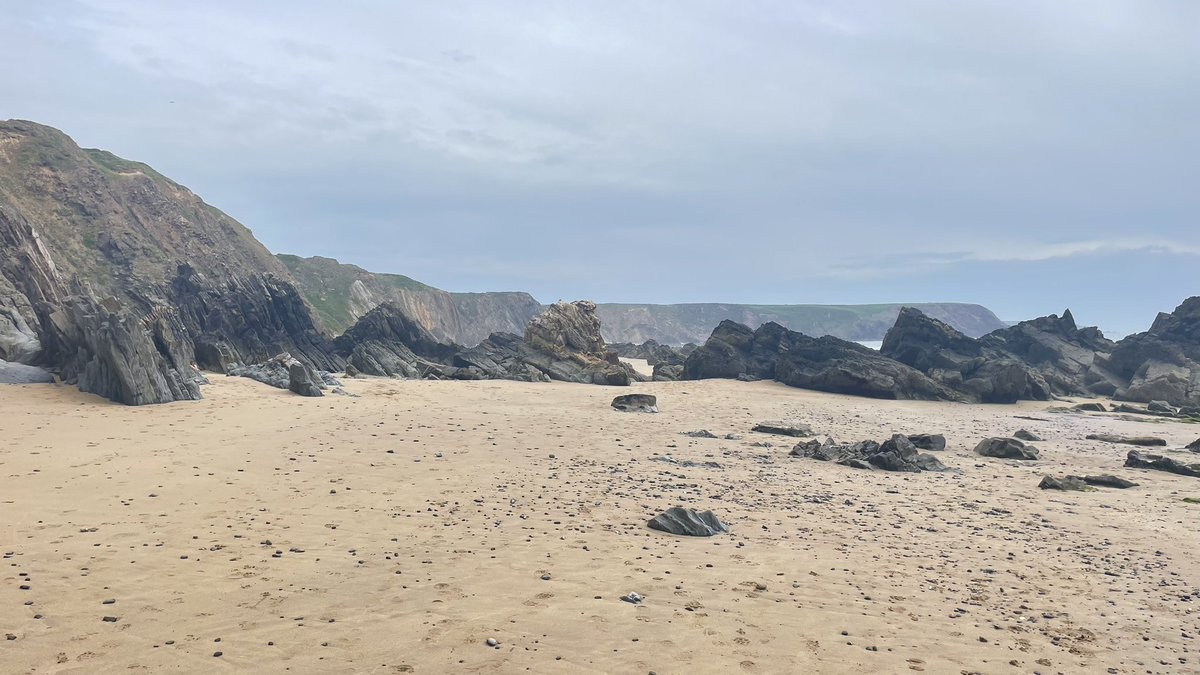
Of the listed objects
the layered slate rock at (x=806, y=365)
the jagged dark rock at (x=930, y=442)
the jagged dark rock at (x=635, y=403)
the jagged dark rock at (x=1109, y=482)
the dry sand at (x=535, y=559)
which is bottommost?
the dry sand at (x=535, y=559)

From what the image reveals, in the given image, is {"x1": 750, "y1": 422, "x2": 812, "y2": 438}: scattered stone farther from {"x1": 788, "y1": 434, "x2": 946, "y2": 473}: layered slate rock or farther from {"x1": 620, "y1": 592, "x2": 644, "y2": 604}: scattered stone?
{"x1": 620, "y1": 592, "x2": 644, "y2": 604}: scattered stone

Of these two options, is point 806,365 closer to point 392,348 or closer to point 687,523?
point 392,348

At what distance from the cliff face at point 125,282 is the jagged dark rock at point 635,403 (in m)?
15.8

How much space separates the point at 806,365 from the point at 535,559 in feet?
140

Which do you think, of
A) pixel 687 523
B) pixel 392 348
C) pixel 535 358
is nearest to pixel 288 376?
pixel 535 358

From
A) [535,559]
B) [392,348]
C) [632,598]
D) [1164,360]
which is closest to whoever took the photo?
[632,598]

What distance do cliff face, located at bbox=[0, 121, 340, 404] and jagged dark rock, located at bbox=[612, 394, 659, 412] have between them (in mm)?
15804

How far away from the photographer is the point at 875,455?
18.6m

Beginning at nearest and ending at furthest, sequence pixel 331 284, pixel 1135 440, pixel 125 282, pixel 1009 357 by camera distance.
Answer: pixel 1135 440 < pixel 1009 357 < pixel 125 282 < pixel 331 284

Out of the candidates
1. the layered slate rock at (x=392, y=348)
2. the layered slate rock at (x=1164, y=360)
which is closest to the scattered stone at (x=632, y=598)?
the layered slate rock at (x=392, y=348)

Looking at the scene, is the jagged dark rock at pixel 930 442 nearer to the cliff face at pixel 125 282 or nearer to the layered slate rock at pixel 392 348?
the cliff face at pixel 125 282

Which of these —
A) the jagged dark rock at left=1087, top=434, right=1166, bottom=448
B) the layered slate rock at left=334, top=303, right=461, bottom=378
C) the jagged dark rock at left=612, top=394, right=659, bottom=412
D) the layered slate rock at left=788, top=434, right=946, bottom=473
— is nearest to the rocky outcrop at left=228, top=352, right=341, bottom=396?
the jagged dark rock at left=612, top=394, right=659, bottom=412

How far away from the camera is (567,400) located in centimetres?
3148

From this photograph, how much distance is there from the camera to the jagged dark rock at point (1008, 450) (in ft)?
69.6
